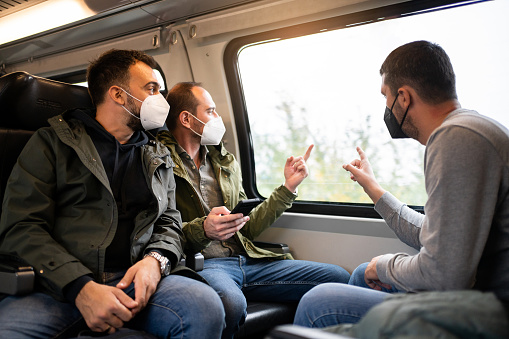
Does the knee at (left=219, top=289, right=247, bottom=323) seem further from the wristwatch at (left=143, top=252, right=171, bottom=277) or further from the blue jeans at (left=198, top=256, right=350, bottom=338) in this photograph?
the wristwatch at (left=143, top=252, right=171, bottom=277)

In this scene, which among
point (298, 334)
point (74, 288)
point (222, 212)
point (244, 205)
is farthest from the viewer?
point (222, 212)

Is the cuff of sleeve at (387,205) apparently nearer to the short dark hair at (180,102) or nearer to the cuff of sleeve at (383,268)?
the cuff of sleeve at (383,268)

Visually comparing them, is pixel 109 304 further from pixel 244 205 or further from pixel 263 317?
pixel 263 317

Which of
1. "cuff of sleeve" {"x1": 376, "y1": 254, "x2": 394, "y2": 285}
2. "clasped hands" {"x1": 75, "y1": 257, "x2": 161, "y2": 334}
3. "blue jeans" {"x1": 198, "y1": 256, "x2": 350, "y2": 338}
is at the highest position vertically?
"clasped hands" {"x1": 75, "y1": 257, "x2": 161, "y2": 334}

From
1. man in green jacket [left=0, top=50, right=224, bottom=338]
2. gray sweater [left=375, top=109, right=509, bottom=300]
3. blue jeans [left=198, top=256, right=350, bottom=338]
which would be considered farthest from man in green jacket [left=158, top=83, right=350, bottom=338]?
gray sweater [left=375, top=109, right=509, bottom=300]

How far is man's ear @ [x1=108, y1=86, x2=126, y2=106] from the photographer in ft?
8.50

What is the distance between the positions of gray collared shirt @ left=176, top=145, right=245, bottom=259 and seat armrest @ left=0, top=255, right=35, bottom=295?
1313 mm

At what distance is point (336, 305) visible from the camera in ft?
5.83

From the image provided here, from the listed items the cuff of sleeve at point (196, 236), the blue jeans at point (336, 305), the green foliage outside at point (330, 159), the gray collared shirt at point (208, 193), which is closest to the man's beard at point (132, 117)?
the gray collared shirt at point (208, 193)

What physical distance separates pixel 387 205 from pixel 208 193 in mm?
1349

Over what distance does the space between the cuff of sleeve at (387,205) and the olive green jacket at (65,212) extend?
1162 millimetres

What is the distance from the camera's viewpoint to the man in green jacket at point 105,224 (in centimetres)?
188

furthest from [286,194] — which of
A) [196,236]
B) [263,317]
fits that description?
[263,317]

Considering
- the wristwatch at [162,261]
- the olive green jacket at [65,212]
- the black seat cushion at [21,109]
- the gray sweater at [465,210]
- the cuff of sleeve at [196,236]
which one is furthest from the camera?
the cuff of sleeve at [196,236]
